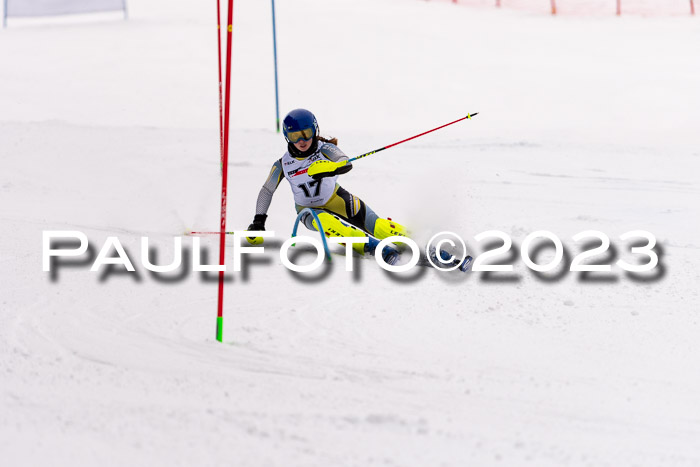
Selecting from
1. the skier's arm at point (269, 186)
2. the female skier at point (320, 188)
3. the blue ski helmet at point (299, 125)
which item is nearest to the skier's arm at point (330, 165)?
the female skier at point (320, 188)

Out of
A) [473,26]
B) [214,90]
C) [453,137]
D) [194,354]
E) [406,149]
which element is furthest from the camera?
[473,26]

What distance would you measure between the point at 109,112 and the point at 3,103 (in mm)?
1521

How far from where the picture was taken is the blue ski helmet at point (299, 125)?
18.9 feet

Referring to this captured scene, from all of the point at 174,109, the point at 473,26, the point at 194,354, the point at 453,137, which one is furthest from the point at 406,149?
the point at 473,26

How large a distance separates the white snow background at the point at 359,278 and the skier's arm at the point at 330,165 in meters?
0.63

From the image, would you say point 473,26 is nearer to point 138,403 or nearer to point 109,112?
point 109,112

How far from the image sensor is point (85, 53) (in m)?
14.9

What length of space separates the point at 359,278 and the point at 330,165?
0.82 metres

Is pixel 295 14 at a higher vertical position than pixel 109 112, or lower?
higher

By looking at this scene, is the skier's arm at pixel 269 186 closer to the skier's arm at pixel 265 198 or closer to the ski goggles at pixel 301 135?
the skier's arm at pixel 265 198

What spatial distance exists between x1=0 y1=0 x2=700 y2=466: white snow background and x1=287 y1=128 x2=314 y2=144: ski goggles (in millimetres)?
840

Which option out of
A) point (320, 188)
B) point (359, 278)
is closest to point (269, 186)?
point (320, 188)

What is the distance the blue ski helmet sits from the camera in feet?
18.9

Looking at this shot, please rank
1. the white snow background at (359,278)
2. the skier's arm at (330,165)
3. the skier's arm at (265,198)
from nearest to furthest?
the white snow background at (359,278), the skier's arm at (330,165), the skier's arm at (265,198)
